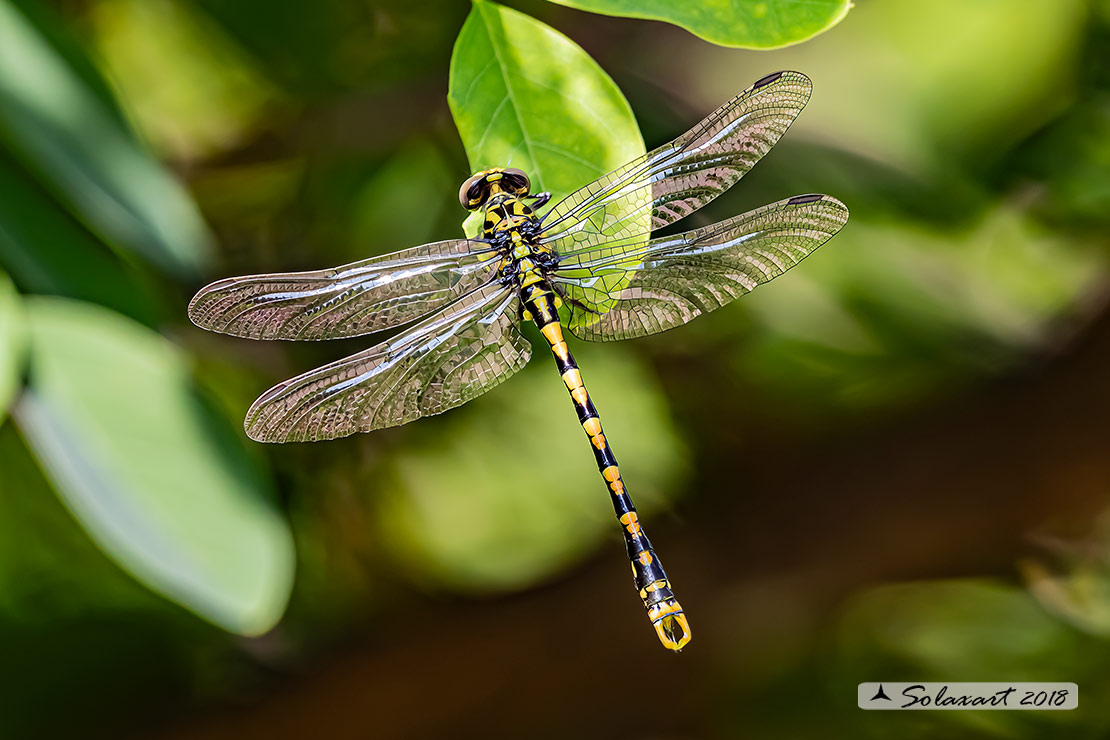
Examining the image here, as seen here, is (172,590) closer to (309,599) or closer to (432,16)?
(309,599)

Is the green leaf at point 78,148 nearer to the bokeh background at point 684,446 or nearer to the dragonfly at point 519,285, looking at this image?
the dragonfly at point 519,285

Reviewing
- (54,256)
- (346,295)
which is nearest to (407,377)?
(346,295)

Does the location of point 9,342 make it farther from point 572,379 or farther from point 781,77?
point 781,77

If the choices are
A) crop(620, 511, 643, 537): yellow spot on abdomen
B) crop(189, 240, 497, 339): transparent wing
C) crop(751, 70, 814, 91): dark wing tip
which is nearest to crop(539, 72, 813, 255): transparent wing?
crop(751, 70, 814, 91): dark wing tip

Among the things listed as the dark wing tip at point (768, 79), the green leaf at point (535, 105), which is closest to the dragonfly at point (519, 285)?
the dark wing tip at point (768, 79)

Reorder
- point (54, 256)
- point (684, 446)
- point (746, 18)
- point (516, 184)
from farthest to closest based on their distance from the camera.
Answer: point (684, 446), point (516, 184), point (54, 256), point (746, 18)

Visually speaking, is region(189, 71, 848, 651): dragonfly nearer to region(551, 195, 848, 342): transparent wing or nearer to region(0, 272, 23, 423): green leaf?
region(551, 195, 848, 342): transparent wing
